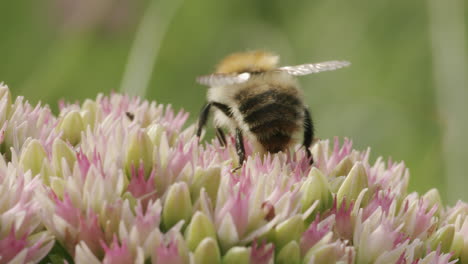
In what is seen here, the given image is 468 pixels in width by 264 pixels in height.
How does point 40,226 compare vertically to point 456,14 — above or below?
below

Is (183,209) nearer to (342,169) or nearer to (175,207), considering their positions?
(175,207)

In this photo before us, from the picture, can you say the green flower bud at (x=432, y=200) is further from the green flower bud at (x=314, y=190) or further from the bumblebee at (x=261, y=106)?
the green flower bud at (x=314, y=190)

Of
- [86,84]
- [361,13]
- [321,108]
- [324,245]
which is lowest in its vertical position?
[324,245]

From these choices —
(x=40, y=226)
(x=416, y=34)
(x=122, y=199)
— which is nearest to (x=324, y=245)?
(x=122, y=199)

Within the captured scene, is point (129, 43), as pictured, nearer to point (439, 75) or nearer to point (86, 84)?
point (86, 84)

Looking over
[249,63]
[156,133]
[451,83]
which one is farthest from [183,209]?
[451,83]
